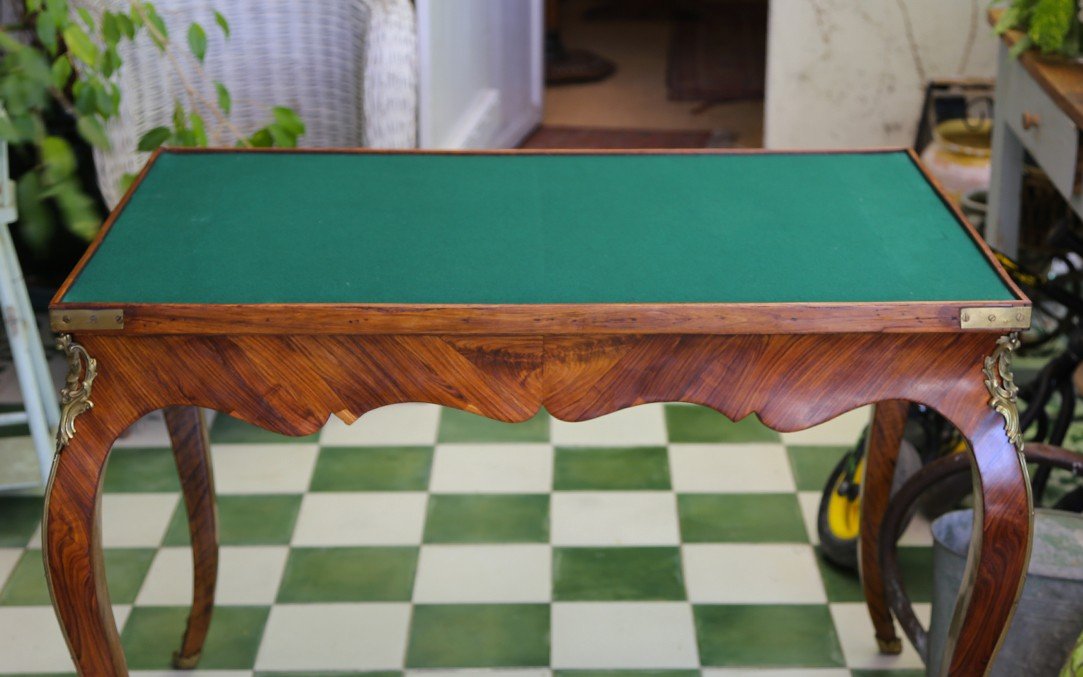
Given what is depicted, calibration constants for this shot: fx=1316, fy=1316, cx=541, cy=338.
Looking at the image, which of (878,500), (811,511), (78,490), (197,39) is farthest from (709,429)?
(78,490)

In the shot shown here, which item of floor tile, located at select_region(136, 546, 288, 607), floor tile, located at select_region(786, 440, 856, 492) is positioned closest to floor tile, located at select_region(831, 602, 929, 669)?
floor tile, located at select_region(786, 440, 856, 492)

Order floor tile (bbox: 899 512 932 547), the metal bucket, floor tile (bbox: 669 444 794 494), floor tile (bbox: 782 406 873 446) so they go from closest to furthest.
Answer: the metal bucket < floor tile (bbox: 899 512 932 547) < floor tile (bbox: 669 444 794 494) < floor tile (bbox: 782 406 873 446)

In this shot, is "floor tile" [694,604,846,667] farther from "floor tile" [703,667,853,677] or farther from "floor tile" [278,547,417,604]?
"floor tile" [278,547,417,604]

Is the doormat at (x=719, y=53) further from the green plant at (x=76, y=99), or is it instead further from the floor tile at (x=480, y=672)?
the floor tile at (x=480, y=672)

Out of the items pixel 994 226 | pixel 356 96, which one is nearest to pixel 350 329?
pixel 356 96

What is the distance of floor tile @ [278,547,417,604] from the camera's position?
2.54 meters

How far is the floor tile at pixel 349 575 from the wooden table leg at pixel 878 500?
2.85ft

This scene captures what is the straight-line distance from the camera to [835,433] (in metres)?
3.13

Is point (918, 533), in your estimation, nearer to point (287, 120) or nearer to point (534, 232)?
point (534, 232)

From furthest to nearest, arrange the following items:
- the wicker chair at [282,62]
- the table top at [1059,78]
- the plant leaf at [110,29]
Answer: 1. the wicker chair at [282,62]
2. the plant leaf at [110,29]
3. the table top at [1059,78]

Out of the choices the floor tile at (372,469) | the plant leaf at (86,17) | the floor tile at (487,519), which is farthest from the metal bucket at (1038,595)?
the plant leaf at (86,17)

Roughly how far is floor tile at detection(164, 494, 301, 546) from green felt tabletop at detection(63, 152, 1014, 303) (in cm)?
96

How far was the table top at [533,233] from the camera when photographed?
1.60 m

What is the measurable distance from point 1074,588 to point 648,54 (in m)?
4.80
